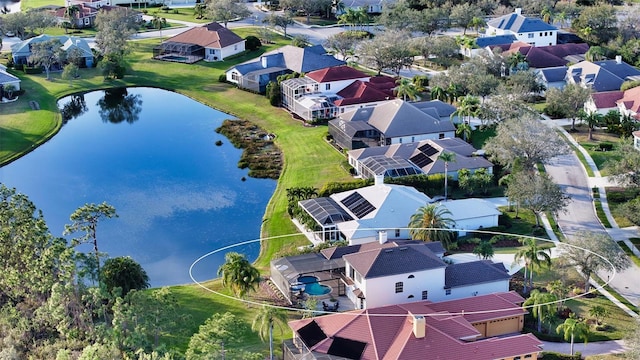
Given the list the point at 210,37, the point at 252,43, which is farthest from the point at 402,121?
the point at 210,37

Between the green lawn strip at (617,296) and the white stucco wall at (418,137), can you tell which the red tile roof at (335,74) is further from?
the green lawn strip at (617,296)

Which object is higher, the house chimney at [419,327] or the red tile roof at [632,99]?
the red tile roof at [632,99]

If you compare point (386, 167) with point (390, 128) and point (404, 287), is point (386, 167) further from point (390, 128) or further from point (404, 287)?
point (404, 287)

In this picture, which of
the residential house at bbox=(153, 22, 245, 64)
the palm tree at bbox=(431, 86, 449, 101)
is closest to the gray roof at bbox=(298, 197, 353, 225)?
the palm tree at bbox=(431, 86, 449, 101)

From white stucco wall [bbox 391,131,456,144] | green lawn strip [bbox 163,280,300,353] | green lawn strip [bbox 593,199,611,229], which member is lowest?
green lawn strip [bbox 163,280,300,353]

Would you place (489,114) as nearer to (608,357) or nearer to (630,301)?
(630,301)

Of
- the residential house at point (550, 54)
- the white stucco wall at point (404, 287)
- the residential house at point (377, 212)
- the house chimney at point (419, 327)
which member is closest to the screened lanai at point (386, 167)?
the residential house at point (377, 212)

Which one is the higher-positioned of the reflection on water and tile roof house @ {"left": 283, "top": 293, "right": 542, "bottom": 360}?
tile roof house @ {"left": 283, "top": 293, "right": 542, "bottom": 360}

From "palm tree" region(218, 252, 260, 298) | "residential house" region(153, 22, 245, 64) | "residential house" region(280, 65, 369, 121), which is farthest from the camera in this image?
"residential house" region(153, 22, 245, 64)

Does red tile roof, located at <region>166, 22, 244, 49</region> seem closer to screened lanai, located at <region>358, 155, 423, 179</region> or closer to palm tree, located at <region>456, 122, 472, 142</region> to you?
palm tree, located at <region>456, 122, 472, 142</region>
